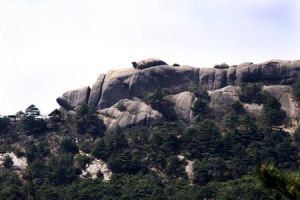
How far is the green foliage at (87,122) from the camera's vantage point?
16788cm

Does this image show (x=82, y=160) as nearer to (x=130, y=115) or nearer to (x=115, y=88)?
(x=130, y=115)

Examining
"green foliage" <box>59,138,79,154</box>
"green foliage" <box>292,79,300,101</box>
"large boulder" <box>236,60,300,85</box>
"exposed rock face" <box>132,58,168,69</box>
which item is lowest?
"green foliage" <box>59,138,79,154</box>

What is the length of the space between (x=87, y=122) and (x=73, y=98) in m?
21.2

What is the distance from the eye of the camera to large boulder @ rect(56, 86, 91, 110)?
187 meters

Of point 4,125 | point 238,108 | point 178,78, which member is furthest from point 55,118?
point 238,108

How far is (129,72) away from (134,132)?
951 inches

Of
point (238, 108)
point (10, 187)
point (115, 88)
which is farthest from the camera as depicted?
point (115, 88)

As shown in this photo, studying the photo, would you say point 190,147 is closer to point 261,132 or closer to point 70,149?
point 261,132

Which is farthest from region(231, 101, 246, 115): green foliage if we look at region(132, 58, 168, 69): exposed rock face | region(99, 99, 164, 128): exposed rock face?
region(132, 58, 168, 69): exposed rock face

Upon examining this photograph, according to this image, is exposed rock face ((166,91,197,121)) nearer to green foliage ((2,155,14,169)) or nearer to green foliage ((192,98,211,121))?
green foliage ((192,98,211,121))

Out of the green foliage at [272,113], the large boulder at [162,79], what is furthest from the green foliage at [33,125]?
the green foliage at [272,113]

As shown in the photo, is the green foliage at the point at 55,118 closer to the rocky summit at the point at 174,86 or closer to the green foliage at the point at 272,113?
the rocky summit at the point at 174,86

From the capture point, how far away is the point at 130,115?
17150 centimetres

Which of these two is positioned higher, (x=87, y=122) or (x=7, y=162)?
(x=87, y=122)
